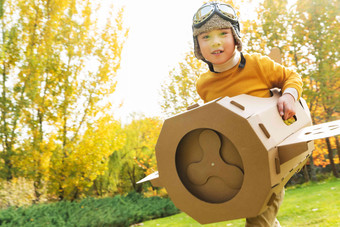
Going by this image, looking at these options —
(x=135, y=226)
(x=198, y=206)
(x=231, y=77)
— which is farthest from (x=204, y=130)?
(x=135, y=226)

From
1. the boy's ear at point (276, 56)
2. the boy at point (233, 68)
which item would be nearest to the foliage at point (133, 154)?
the boy's ear at point (276, 56)

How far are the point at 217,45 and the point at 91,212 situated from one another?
7.91 m

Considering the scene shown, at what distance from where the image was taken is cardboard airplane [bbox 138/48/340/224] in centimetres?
133

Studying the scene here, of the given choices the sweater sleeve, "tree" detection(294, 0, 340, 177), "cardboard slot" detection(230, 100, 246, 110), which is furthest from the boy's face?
"tree" detection(294, 0, 340, 177)

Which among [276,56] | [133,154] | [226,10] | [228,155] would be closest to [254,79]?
[226,10]

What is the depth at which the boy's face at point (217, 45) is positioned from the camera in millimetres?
1749

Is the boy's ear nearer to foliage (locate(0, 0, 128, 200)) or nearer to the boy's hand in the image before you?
the boy's hand

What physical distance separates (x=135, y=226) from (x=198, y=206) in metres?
9.02

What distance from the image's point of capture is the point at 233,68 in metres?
1.85

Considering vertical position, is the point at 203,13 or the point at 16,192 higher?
the point at 203,13

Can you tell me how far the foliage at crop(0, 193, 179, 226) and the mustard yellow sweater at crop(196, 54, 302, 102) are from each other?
6195mm

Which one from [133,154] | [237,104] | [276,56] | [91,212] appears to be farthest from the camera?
[133,154]

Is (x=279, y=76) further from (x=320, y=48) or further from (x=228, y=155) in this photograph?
(x=320, y=48)

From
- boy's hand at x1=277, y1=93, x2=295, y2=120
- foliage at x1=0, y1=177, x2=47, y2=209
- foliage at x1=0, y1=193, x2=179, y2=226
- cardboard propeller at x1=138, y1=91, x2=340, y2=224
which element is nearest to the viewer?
cardboard propeller at x1=138, y1=91, x2=340, y2=224
